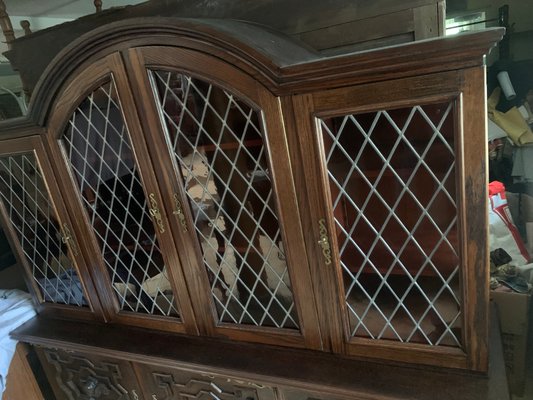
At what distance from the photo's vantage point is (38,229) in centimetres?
134

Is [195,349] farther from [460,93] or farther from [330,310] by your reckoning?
[460,93]

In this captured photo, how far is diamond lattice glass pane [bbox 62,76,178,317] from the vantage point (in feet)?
3.45

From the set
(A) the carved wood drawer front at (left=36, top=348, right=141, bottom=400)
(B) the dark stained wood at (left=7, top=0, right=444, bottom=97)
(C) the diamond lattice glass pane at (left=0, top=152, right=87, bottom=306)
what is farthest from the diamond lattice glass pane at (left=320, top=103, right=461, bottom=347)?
(C) the diamond lattice glass pane at (left=0, top=152, right=87, bottom=306)

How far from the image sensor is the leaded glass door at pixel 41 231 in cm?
122

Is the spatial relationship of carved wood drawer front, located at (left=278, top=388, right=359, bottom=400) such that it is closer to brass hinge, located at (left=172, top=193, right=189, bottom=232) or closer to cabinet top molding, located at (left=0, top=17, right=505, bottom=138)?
brass hinge, located at (left=172, top=193, right=189, bottom=232)

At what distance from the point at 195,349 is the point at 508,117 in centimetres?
195

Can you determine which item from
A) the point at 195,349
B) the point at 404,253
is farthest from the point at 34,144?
the point at 404,253

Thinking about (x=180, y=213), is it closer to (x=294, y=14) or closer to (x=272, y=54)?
(x=272, y=54)

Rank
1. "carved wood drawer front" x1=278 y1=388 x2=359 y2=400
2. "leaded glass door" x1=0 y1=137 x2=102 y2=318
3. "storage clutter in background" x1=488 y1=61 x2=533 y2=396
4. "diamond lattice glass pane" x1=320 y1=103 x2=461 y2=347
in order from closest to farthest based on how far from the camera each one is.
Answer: "diamond lattice glass pane" x1=320 y1=103 x2=461 y2=347 < "carved wood drawer front" x1=278 y1=388 x2=359 y2=400 < "leaded glass door" x1=0 y1=137 x2=102 y2=318 < "storage clutter in background" x1=488 y1=61 x2=533 y2=396

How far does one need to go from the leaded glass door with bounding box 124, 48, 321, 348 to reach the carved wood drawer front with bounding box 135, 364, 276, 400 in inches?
5.7

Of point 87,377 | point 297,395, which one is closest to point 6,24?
point 87,377

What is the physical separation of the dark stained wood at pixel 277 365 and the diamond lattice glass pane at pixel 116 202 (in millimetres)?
114

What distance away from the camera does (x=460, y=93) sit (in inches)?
26.7

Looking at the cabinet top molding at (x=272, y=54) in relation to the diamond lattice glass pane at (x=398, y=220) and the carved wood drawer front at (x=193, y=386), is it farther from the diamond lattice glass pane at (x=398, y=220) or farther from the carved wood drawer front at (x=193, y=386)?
the carved wood drawer front at (x=193, y=386)
